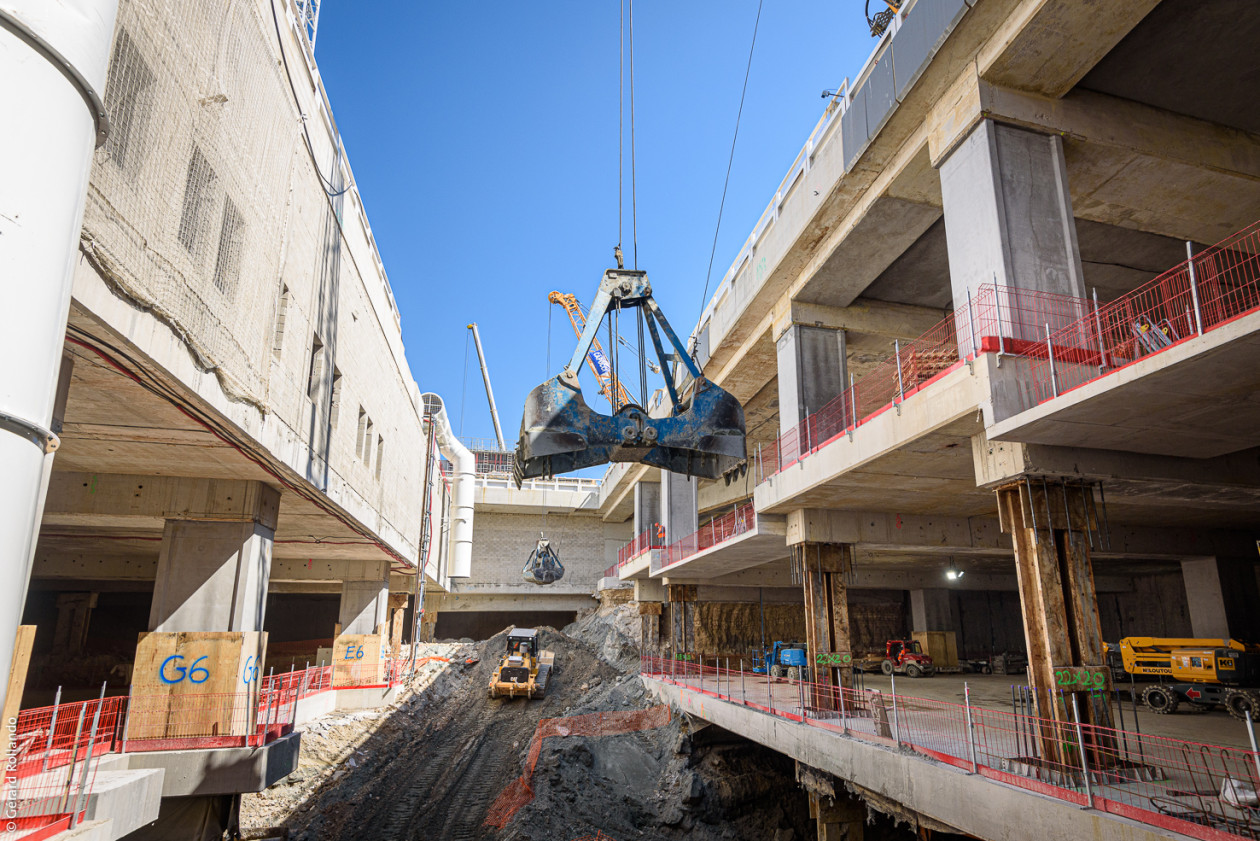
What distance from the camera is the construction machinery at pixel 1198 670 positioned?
54.6ft

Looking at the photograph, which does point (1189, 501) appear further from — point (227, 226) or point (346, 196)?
point (346, 196)

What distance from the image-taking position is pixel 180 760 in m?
12.3

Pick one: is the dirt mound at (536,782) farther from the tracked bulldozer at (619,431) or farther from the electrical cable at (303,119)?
the electrical cable at (303,119)

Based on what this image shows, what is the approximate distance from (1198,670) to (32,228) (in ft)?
74.5

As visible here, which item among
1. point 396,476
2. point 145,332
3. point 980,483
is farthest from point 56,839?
point 396,476

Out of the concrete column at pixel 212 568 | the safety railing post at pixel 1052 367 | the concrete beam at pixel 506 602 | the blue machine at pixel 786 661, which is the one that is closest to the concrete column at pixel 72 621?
the concrete beam at pixel 506 602

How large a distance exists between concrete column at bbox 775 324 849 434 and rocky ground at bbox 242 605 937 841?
10.4 meters

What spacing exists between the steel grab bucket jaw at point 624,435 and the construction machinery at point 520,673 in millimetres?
22452

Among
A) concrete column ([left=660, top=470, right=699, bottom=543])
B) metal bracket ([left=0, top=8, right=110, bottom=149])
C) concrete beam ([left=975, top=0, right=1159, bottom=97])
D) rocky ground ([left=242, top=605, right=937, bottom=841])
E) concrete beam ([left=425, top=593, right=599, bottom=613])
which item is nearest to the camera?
metal bracket ([left=0, top=8, right=110, bottom=149])

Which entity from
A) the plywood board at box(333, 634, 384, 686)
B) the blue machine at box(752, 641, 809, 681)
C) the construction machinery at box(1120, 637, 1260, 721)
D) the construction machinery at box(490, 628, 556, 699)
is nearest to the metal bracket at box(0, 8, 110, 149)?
the construction machinery at box(1120, 637, 1260, 721)

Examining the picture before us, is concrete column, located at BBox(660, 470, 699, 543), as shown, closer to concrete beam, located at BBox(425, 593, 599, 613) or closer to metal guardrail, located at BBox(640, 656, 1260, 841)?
metal guardrail, located at BBox(640, 656, 1260, 841)

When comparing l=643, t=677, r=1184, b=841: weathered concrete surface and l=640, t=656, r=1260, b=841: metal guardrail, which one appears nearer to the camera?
l=640, t=656, r=1260, b=841: metal guardrail

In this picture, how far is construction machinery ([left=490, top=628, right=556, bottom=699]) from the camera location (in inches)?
1177

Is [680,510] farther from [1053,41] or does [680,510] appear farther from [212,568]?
[1053,41]
